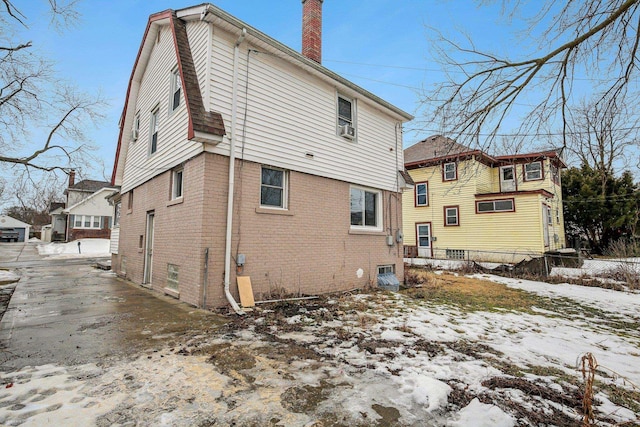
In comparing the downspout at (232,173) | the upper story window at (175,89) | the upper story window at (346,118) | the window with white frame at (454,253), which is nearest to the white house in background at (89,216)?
the upper story window at (175,89)

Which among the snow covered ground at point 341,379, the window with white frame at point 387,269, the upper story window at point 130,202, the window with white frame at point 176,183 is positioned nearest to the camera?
the snow covered ground at point 341,379

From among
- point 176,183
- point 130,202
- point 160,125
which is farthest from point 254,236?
point 130,202

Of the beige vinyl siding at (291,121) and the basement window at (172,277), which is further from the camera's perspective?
the basement window at (172,277)

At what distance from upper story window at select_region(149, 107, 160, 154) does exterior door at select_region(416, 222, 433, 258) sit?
17.5 m

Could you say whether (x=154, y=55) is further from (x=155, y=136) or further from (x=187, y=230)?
(x=187, y=230)

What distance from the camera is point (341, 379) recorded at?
3123 mm

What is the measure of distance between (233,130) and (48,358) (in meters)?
4.72

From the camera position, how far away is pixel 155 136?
8.96 m

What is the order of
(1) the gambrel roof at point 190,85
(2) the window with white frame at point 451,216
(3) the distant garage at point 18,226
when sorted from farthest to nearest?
(3) the distant garage at point 18,226 → (2) the window with white frame at point 451,216 → (1) the gambrel roof at point 190,85

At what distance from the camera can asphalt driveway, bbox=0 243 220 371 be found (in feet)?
12.3

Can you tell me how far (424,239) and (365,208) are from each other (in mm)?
12867

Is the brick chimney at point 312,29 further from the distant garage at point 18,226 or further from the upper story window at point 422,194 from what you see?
the distant garage at point 18,226

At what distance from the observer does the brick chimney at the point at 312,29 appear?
9.66 meters

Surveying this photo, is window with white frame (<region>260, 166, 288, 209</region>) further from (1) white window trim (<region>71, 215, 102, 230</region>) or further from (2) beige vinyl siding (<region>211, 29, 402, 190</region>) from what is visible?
(1) white window trim (<region>71, 215, 102, 230</region>)
